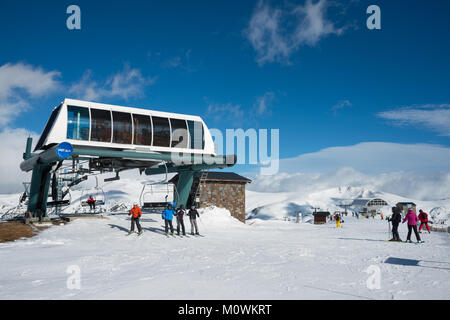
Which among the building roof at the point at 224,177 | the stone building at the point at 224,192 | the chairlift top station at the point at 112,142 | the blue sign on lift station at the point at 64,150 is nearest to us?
the blue sign on lift station at the point at 64,150

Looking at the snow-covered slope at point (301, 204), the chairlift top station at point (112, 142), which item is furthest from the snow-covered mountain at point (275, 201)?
the chairlift top station at point (112, 142)

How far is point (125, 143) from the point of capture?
17406mm

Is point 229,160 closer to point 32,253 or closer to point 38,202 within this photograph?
point 38,202

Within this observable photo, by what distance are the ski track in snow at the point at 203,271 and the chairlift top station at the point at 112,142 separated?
187 inches

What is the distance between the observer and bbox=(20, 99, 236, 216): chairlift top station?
633 inches

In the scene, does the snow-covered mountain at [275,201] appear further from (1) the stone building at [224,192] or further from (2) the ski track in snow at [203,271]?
(2) the ski track in snow at [203,271]

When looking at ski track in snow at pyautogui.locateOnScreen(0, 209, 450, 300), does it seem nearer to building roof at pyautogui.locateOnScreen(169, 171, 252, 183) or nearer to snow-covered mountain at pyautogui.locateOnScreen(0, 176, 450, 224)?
building roof at pyautogui.locateOnScreen(169, 171, 252, 183)

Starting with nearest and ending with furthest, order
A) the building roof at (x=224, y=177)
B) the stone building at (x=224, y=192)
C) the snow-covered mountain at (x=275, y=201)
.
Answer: the stone building at (x=224, y=192) → the building roof at (x=224, y=177) → the snow-covered mountain at (x=275, y=201)

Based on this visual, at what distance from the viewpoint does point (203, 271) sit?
7797mm

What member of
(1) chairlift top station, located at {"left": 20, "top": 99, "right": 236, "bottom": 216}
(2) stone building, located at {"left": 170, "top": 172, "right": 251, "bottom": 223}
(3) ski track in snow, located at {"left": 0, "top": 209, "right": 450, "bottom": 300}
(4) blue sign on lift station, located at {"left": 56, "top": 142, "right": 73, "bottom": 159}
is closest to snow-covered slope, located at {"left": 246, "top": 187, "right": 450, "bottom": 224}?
(2) stone building, located at {"left": 170, "top": 172, "right": 251, "bottom": 223}

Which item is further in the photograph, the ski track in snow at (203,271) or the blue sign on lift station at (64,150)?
the blue sign on lift station at (64,150)

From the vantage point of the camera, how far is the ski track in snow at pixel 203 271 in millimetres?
5859

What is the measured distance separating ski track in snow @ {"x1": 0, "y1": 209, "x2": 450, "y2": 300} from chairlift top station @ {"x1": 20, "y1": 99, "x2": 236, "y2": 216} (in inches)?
187
